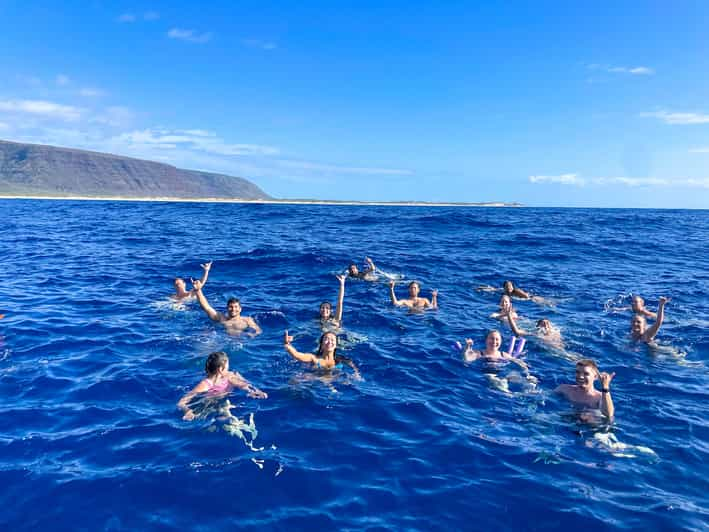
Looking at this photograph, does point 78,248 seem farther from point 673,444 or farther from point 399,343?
point 673,444

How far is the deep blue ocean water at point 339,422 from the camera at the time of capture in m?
5.06

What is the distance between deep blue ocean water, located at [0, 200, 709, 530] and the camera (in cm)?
506

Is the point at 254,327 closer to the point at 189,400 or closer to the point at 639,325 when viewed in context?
the point at 189,400

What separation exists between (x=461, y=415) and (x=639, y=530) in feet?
9.66

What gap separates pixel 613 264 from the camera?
22.6 meters

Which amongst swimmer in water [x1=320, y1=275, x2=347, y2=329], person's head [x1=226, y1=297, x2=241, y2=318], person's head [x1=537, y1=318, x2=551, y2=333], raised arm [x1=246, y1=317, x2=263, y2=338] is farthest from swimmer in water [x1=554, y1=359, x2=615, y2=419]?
person's head [x1=226, y1=297, x2=241, y2=318]

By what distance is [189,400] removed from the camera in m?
7.48

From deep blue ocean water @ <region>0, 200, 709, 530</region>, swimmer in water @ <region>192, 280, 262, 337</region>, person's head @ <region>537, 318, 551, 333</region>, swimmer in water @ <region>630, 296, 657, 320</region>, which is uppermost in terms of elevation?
swimmer in water @ <region>630, 296, 657, 320</region>

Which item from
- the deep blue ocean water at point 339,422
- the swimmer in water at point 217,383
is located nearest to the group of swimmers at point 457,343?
the swimmer in water at point 217,383

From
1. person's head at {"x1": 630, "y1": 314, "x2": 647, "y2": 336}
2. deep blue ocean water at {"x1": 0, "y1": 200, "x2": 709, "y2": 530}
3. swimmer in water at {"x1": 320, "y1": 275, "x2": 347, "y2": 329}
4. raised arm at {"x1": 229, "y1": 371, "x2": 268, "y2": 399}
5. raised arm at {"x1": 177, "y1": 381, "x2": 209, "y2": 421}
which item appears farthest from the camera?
swimmer in water at {"x1": 320, "y1": 275, "x2": 347, "y2": 329}

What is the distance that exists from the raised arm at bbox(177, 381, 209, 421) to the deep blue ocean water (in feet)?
0.62

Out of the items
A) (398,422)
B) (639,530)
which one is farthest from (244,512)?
(639,530)

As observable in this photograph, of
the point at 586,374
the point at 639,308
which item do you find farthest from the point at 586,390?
the point at 639,308

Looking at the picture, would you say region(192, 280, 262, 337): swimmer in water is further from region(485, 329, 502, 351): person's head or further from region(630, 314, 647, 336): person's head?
region(630, 314, 647, 336): person's head
